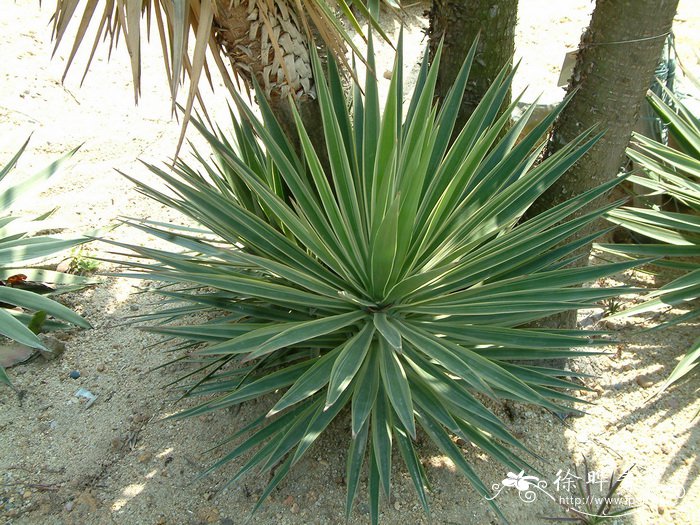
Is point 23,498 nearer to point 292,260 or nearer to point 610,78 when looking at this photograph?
point 292,260

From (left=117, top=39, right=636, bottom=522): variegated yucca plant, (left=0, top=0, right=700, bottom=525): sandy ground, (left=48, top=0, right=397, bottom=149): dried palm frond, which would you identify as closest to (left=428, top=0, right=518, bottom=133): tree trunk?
(left=117, top=39, right=636, bottom=522): variegated yucca plant

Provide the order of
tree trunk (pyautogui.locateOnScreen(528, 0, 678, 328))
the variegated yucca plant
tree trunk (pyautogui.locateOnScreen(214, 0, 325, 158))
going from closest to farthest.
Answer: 1. the variegated yucca plant
2. tree trunk (pyautogui.locateOnScreen(214, 0, 325, 158))
3. tree trunk (pyautogui.locateOnScreen(528, 0, 678, 328))

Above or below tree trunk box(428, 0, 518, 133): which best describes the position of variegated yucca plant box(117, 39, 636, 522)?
below

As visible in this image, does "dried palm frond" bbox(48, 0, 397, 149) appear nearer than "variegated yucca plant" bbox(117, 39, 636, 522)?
Yes

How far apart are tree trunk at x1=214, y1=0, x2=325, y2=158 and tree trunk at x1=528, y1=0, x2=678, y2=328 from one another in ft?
3.36

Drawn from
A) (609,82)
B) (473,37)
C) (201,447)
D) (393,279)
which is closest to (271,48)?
(473,37)

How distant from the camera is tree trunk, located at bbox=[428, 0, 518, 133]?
7.93 feet

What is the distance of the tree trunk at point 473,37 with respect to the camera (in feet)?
7.93

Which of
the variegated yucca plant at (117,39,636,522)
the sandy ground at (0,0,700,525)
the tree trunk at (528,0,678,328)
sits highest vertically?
the tree trunk at (528,0,678,328)

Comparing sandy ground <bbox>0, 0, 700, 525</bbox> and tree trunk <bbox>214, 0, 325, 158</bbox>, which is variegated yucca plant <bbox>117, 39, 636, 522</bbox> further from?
sandy ground <bbox>0, 0, 700, 525</bbox>

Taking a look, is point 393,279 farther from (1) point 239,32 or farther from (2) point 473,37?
(2) point 473,37

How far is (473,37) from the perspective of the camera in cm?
248

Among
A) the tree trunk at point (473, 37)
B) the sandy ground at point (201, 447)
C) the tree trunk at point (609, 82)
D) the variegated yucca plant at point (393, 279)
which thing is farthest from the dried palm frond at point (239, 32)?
the sandy ground at point (201, 447)

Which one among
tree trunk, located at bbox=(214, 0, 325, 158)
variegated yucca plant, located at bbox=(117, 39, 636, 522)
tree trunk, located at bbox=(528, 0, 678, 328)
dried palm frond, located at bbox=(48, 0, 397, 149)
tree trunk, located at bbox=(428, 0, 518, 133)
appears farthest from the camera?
tree trunk, located at bbox=(428, 0, 518, 133)
